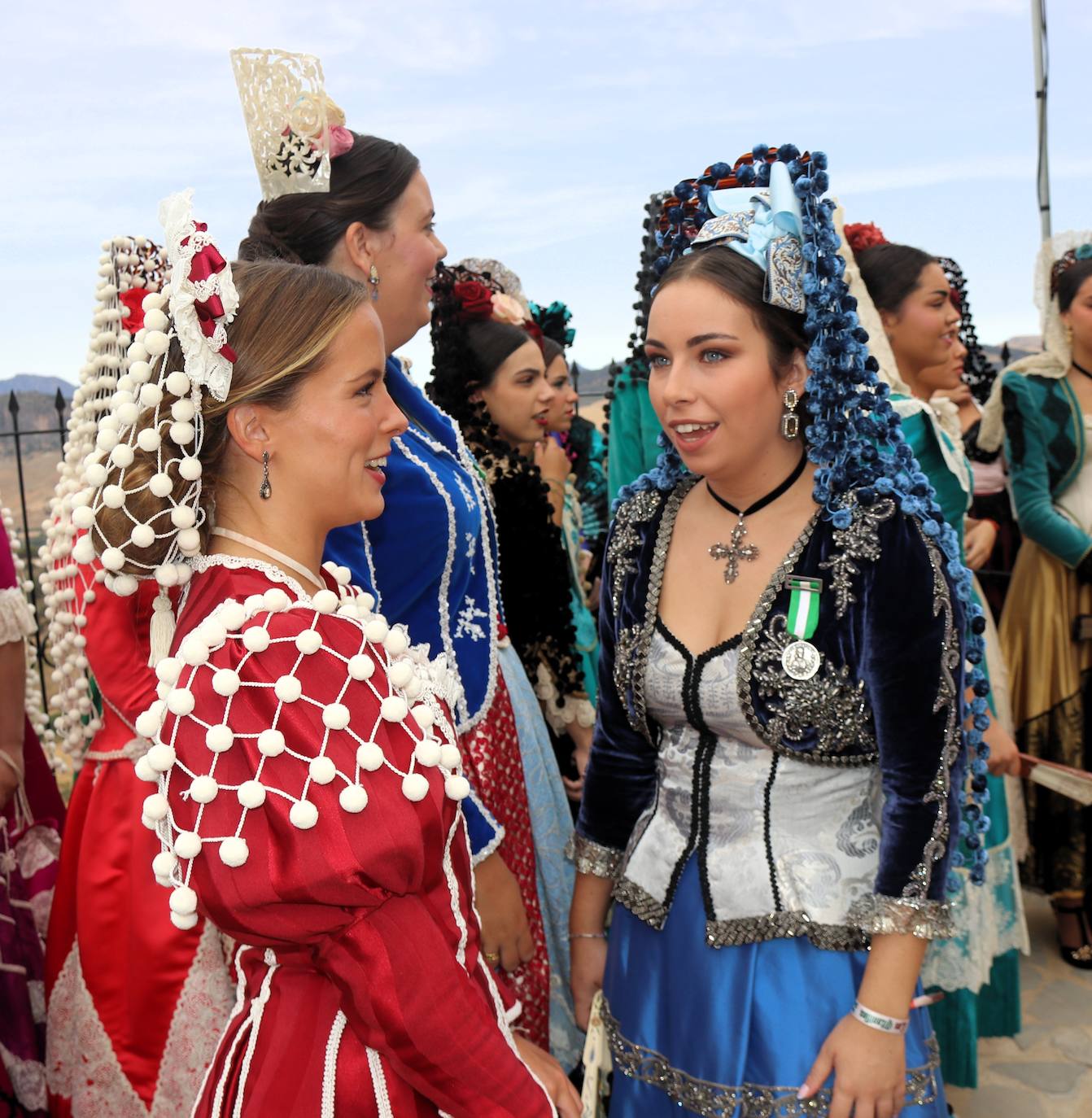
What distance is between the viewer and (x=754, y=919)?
5.82ft

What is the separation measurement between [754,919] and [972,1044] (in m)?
1.93

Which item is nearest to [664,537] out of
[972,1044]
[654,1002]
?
[654,1002]

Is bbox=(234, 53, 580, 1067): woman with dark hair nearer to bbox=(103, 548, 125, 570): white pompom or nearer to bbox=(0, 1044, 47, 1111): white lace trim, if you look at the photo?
bbox=(103, 548, 125, 570): white pompom

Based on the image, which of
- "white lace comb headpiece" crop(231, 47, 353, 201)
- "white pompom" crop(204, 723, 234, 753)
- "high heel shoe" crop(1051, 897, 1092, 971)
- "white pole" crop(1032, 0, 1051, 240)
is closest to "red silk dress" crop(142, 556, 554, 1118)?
"white pompom" crop(204, 723, 234, 753)

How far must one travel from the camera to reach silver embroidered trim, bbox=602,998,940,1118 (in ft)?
5.59

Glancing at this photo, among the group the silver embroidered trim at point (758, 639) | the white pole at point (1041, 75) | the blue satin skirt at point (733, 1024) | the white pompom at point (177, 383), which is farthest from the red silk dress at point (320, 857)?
the white pole at point (1041, 75)

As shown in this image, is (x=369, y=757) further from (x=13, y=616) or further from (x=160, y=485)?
(x=13, y=616)

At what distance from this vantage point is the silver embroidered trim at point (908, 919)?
1.68 metres

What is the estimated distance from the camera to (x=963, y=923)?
3238mm

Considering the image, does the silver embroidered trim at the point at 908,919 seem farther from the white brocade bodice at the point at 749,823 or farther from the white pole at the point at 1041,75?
the white pole at the point at 1041,75

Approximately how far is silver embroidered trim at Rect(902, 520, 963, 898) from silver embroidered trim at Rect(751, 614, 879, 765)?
0.11 m

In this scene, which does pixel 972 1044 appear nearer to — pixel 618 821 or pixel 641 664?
pixel 618 821

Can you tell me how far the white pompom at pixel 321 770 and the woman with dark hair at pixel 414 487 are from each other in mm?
877

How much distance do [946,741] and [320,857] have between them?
3.10ft
